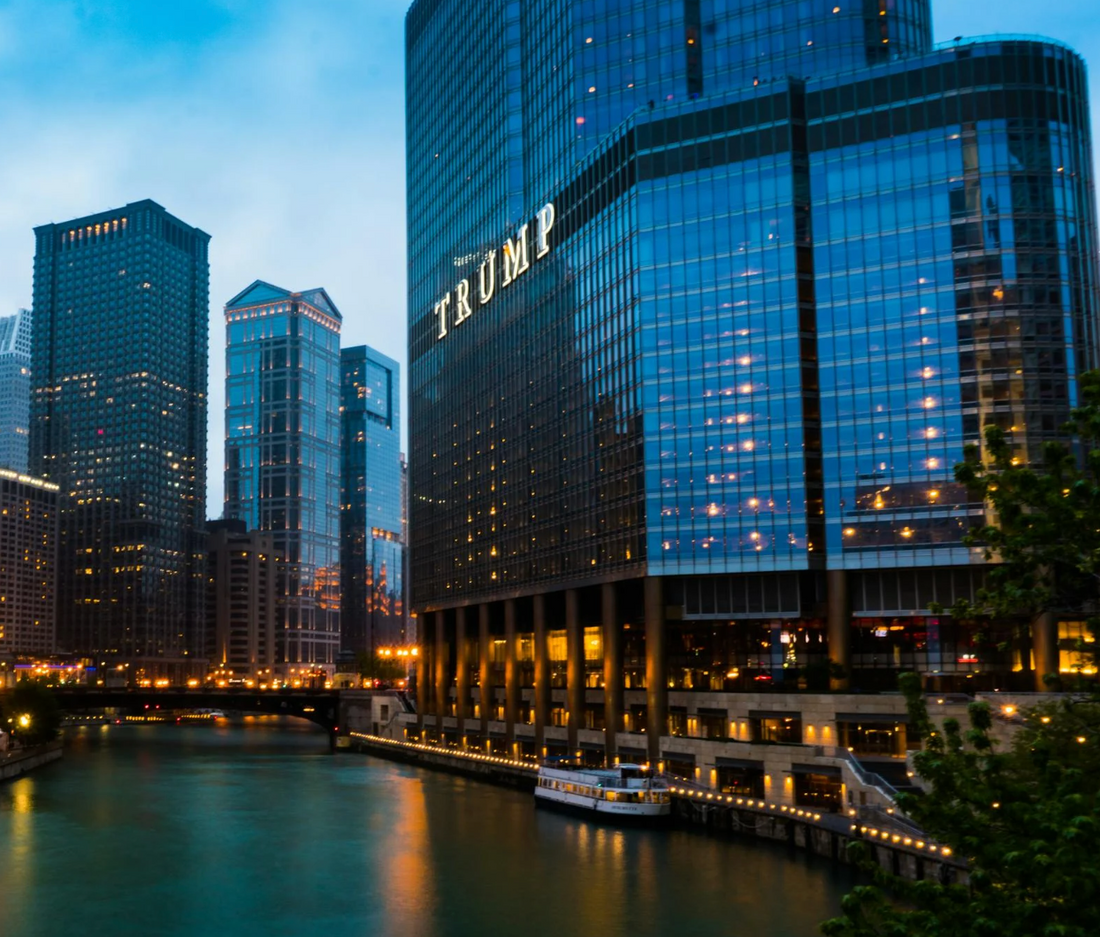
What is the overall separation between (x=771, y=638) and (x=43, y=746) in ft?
367

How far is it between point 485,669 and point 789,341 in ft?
243

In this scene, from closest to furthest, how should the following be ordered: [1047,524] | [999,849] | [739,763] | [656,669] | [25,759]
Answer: [999,849] < [1047,524] < [739,763] < [656,669] < [25,759]

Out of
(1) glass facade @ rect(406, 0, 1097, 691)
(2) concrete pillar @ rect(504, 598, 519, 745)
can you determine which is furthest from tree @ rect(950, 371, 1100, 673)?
(2) concrete pillar @ rect(504, 598, 519, 745)

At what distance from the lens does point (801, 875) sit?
82.2m

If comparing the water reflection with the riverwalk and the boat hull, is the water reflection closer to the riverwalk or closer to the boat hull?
the boat hull

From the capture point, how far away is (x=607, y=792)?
11119 cm

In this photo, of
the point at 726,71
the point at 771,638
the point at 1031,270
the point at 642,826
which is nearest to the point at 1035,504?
the point at 642,826

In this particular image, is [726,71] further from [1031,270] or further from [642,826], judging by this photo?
[642,826]

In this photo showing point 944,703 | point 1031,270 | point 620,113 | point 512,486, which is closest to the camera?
point 944,703

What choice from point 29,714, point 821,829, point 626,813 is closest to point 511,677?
point 626,813

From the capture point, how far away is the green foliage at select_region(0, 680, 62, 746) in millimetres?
186875

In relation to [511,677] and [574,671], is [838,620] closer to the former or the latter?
[574,671]

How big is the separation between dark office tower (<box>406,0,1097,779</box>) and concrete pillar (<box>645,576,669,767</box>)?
0.89 feet

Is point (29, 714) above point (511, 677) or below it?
below
